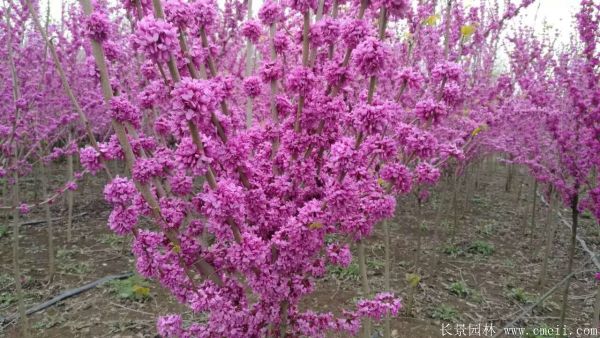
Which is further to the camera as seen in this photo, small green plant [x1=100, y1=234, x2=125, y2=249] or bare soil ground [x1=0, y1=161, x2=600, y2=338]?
small green plant [x1=100, y1=234, x2=125, y2=249]

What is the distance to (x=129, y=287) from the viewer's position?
529 cm

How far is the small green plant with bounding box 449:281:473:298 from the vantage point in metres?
5.80

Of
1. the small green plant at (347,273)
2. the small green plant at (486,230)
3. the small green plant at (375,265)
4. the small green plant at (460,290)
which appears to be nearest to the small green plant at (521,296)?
the small green plant at (460,290)

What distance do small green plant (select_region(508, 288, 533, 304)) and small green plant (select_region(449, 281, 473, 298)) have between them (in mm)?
612

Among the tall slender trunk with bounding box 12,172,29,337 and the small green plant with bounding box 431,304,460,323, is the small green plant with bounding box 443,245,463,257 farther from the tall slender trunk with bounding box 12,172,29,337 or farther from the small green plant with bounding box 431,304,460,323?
the tall slender trunk with bounding box 12,172,29,337

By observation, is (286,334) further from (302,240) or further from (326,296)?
(326,296)

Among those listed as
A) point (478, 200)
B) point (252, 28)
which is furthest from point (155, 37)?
point (478, 200)

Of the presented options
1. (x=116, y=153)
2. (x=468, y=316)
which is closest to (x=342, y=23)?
(x=116, y=153)

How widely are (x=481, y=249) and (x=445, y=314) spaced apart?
114 inches

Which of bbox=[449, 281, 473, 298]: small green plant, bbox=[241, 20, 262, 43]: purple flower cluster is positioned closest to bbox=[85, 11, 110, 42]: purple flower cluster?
bbox=[241, 20, 262, 43]: purple flower cluster

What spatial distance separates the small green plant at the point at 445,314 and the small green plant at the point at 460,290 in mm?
614

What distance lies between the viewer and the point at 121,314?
4797 millimetres

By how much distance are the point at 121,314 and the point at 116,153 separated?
370 centimetres

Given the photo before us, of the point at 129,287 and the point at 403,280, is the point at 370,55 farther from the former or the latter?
the point at 403,280
